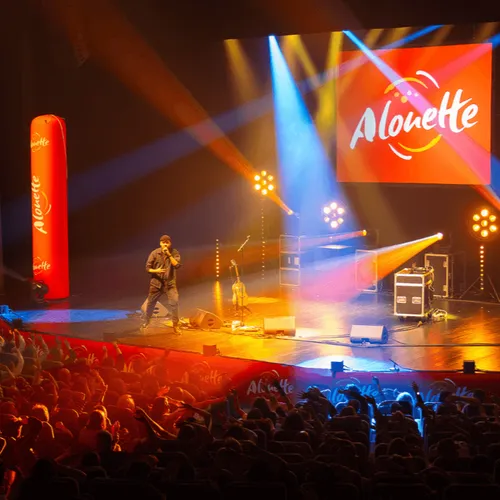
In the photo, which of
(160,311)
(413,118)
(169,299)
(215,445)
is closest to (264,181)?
(413,118)

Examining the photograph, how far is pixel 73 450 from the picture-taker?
6.73 m

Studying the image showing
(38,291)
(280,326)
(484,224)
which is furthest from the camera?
(484,224)

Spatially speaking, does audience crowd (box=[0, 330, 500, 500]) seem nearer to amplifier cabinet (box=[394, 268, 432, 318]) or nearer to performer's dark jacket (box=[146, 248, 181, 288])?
performer's dark jacket (box=[146, 248, 181, 288])

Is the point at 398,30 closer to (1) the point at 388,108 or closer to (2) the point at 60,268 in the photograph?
(1) the point at 388,108

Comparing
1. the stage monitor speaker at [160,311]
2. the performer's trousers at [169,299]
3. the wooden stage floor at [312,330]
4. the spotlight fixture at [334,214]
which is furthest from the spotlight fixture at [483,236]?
the performer's trousers at [169,299]

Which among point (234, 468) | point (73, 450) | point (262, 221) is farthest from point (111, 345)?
point (262, 221)

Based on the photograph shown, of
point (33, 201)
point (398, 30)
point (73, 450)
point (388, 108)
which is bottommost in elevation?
point (73, 450)

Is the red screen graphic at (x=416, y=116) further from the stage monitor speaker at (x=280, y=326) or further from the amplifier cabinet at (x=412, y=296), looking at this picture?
the stage monitor speaker at (x=280, y=326)

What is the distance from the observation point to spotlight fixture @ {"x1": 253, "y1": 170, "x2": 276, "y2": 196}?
19.8 metres

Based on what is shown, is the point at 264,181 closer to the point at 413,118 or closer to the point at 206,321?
the point at 413,118

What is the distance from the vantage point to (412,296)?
15672 millimetres

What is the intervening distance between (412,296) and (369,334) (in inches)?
85.4

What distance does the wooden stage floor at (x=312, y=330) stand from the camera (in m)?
12.9

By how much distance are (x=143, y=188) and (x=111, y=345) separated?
7.42m
